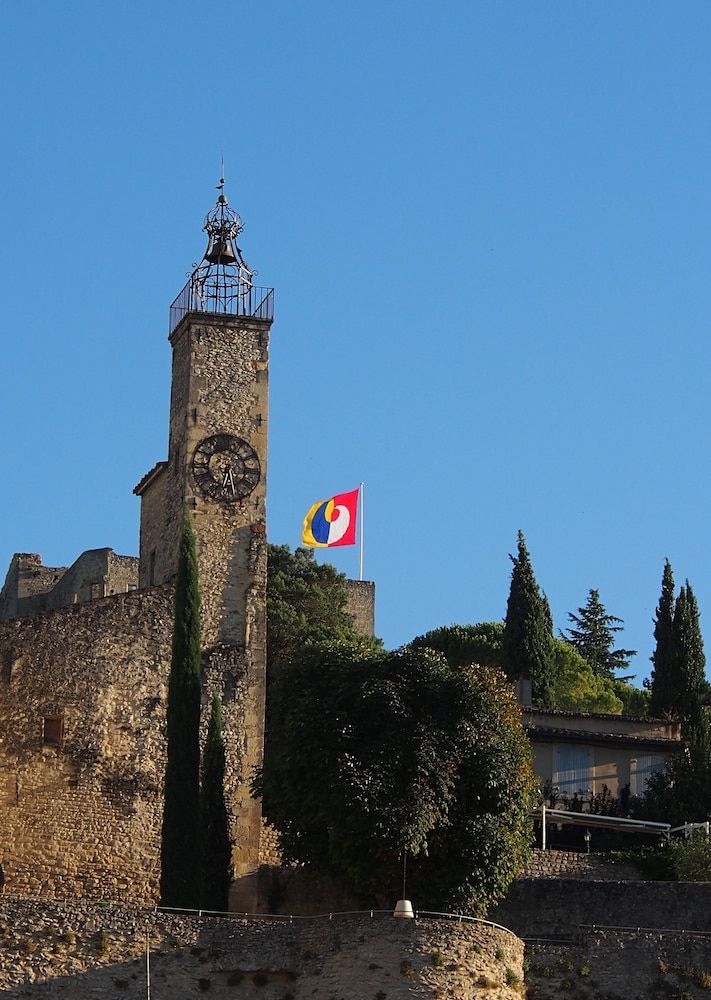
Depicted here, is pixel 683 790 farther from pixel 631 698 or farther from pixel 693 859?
pixel 631 698

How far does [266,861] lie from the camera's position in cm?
5650

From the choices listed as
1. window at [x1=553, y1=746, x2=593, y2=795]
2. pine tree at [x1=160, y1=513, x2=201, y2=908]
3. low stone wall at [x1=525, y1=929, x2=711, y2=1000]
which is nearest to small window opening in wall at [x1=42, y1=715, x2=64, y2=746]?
pine tree at [x1=160, y1=513, x2=201, y2=908]

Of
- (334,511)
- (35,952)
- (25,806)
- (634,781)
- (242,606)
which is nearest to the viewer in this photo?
(35,952)

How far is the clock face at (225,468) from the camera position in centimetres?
5962

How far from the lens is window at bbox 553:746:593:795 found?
6412 centimetres

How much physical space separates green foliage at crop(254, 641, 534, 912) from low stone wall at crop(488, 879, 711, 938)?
1522mm

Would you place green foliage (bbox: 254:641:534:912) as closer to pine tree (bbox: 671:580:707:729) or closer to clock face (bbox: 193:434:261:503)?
clock face (bbox: 193:434:261:503)

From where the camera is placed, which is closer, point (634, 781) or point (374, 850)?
point (374, 850)

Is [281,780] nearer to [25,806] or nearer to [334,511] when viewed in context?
[25,806]

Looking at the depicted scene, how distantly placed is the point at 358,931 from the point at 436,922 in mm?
1548

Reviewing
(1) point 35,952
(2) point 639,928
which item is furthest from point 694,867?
(1) point 35,952

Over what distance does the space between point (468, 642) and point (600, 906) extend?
34.0 meters

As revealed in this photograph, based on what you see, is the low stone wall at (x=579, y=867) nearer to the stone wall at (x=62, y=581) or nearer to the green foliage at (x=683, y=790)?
the green foliage at (x=683, y=790)

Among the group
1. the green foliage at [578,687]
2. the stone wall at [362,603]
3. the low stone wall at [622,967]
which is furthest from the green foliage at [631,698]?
the low stone wall at [622,967]
